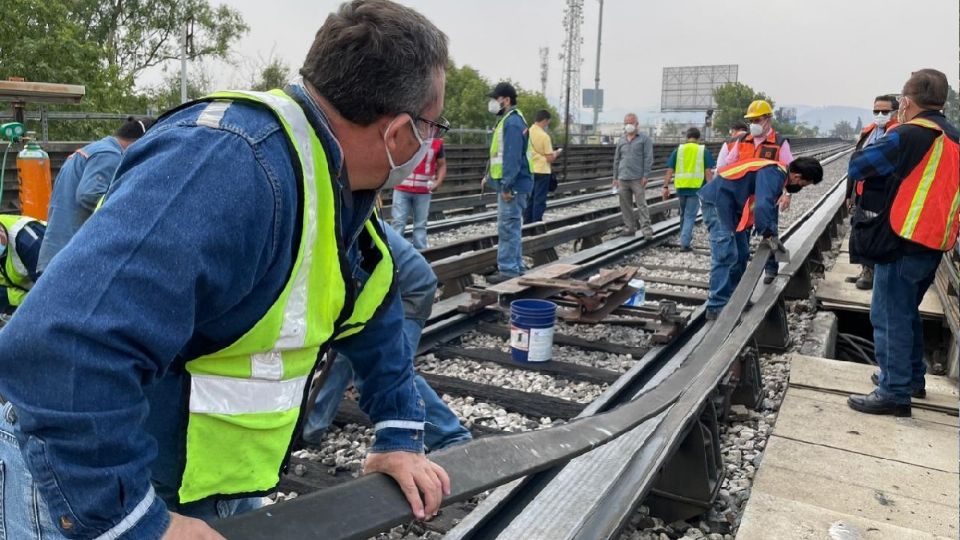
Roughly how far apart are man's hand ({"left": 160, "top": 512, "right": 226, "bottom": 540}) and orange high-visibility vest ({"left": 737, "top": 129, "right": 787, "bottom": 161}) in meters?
7.25

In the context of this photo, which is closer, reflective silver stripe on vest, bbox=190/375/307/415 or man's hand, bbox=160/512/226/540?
man's hand, bbox=160/512/226/540

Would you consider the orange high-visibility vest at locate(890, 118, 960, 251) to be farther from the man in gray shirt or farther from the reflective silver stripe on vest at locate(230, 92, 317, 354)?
the man in gray shirt

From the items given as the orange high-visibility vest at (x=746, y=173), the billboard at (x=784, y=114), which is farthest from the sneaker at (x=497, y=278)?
the billboard at (x=784, y=114)

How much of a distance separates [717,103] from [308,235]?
9780 cm

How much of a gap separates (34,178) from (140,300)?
504cm

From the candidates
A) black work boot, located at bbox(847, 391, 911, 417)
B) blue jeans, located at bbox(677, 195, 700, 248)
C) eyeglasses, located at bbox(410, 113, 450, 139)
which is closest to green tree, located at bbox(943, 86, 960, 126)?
blue jeans, located at bbox(677, 195, 700, 248)

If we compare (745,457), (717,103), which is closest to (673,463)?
(745,457)

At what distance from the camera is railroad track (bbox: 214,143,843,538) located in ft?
6.39

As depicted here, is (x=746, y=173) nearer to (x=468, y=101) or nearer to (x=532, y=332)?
(x=532, y=332)

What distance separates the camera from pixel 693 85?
290ft

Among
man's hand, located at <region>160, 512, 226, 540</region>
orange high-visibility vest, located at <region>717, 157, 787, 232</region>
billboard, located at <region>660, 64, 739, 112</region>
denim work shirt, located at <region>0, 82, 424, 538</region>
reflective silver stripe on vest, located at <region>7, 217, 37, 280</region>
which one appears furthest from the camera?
billboard, located at <region>660, 64, 739, 112</region>

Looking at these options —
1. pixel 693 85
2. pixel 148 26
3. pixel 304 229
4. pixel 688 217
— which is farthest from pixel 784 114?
pixel 304 229

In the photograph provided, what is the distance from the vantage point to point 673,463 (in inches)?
157

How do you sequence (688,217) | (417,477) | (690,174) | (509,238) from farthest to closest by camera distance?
1. (688,217)
2. (690,174)
3. (509,238)
4. (417,477)
